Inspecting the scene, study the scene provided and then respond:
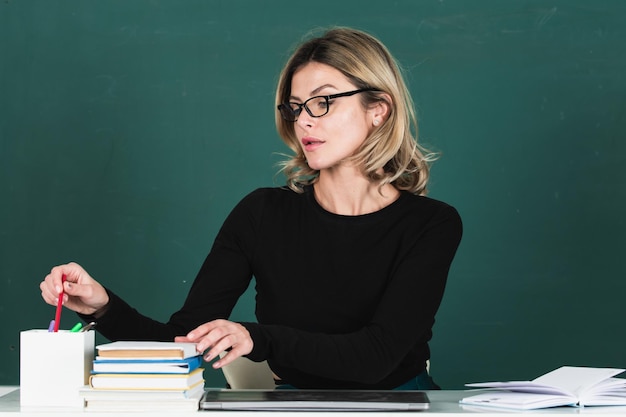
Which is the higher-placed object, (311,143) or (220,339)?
(311,143)

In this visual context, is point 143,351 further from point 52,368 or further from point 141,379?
point 52,368

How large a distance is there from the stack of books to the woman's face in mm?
820

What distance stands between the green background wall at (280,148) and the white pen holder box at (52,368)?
191 cm

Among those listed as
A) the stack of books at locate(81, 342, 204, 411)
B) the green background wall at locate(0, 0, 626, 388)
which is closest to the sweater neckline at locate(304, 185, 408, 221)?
the stack of books at locate(81, 342, 204, 411)

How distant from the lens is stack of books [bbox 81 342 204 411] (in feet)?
4.14

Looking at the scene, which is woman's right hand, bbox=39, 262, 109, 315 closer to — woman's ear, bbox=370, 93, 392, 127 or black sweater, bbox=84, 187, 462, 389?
black sweater, bbox=84, 187, 462, 389

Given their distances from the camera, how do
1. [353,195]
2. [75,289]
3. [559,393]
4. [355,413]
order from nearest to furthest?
1. [355,413]
2. [559,393]
3. [75,289]
4. [353,195]

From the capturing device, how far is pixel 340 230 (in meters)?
2.05

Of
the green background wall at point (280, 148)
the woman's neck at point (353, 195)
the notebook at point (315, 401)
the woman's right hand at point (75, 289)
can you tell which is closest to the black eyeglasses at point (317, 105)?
the woman's neck at point (353, 195)

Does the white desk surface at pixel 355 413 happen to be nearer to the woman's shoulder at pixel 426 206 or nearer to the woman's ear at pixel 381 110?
the woman's shoulder at pixel 426 206

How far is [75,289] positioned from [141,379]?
1.35ft

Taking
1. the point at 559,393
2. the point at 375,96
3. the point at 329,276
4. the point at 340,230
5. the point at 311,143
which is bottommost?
the point at 559,393

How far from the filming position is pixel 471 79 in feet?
10.7

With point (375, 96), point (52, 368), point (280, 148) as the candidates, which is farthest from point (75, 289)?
point (280, 148)
